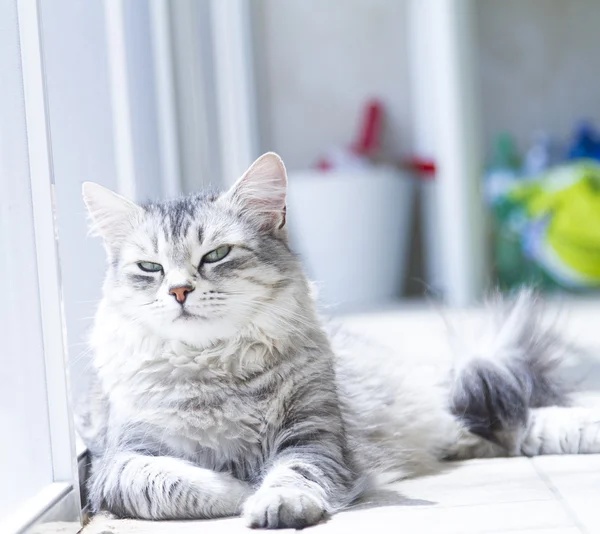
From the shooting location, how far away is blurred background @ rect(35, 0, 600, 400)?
393 centimetres

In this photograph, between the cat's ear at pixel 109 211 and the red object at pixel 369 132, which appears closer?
the cat's ear at pixel 109 211

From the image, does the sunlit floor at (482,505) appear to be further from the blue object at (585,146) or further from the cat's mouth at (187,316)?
the blue object at (585,146)

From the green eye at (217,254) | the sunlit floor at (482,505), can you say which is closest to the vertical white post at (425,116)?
the sunlit floor at (482,505)

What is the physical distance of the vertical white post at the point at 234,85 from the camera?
459 centimetres

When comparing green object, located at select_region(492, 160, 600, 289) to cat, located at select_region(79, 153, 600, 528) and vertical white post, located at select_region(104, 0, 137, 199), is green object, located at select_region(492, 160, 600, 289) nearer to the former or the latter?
vertical white post, located at select_region(104, 0, 137, 199)

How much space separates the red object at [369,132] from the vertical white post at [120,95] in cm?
263

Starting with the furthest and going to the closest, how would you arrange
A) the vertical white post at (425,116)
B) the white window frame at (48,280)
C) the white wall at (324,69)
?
the white wall at (324,69)
the vertical white post at (425,116)
the white window frame at (48,280)

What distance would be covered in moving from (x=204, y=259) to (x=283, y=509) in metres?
0.47

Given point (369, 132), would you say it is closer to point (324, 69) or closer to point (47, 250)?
point (324, 69)

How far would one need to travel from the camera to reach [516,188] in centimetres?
490

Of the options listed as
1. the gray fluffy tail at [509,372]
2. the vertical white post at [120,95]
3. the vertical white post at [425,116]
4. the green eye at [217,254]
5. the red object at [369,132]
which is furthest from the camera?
the red object at [369,132]

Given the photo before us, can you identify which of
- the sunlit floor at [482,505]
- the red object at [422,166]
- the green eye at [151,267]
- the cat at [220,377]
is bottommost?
the sunlit floor at [482,505]

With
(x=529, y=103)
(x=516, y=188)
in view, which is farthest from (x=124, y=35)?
(x=529, y=103)

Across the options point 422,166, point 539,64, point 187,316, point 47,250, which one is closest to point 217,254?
point 187,316
